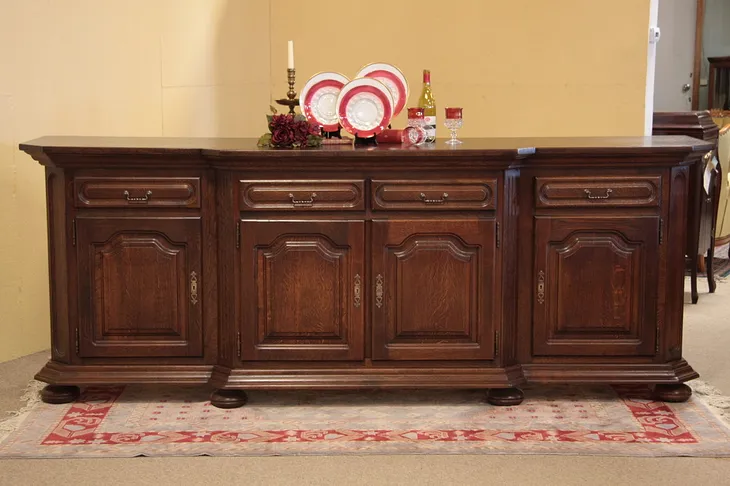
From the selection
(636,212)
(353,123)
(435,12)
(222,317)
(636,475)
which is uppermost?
(435,12)

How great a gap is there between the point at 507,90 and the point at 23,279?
2.22 m

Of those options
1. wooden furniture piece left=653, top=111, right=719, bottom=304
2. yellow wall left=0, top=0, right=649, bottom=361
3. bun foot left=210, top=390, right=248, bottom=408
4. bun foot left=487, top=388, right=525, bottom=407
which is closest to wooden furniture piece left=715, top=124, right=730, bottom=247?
wooden furniture piece left=653, top=111, right=719, bottom=304

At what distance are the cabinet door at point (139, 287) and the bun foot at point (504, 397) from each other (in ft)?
3.33

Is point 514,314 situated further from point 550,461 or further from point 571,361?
point 550,461

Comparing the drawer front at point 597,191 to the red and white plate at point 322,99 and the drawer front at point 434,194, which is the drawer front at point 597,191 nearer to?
the drawer front at point 434,194

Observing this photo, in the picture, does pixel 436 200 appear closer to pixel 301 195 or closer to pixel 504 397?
pixel 301 195

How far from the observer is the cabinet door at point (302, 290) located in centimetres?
332

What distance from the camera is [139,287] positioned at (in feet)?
11.1

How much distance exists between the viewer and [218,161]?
3258 mm

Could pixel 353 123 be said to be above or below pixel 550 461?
above

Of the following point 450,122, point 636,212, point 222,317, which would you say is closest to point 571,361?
point 636,212

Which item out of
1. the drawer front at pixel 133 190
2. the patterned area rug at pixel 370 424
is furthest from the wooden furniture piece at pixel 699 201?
the drawer front at pixel 133 190

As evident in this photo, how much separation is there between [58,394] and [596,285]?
1.89m

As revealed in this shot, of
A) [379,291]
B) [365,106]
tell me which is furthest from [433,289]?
[365,106]
